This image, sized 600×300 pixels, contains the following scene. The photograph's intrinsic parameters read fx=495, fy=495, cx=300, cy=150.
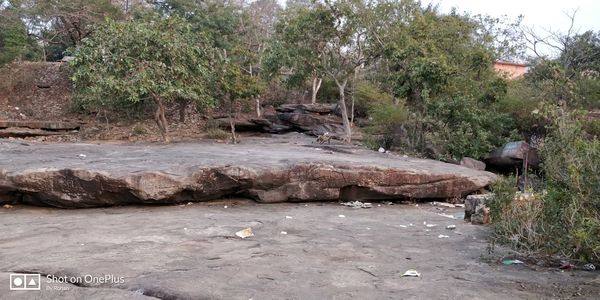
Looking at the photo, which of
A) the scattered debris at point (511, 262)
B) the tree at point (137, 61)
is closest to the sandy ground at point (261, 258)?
the scattered debris at point (511, 262)

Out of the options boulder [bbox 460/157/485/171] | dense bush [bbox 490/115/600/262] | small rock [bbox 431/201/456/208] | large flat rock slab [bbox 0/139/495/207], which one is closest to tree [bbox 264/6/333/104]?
boulder [bbox 460/157/485/171]

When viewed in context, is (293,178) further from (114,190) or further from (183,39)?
(183,39)

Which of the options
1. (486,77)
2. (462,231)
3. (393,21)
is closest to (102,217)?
(462,231)

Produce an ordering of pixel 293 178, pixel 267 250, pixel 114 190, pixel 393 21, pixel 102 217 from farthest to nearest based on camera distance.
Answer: pixel 393 21 → pixel 293 178 → pixel 114 190 → pixel 102 217 → pixel 267 250

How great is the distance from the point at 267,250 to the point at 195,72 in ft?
35.2

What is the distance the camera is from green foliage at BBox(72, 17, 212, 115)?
13.6m

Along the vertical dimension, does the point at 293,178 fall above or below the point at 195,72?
below

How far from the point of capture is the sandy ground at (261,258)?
4.02m

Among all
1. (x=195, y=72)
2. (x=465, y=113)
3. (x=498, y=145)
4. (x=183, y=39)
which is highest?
(x=183, y=39)

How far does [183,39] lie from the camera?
14867 mm

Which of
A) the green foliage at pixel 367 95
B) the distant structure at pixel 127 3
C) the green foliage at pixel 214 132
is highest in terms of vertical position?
the distant structure at pixel 127 3

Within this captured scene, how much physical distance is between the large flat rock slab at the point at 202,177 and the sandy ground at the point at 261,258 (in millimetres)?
389

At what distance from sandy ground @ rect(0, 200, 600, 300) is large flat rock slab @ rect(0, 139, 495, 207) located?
0.39m

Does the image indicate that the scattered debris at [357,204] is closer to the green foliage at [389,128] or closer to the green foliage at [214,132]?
the green foliage at [389,128]
